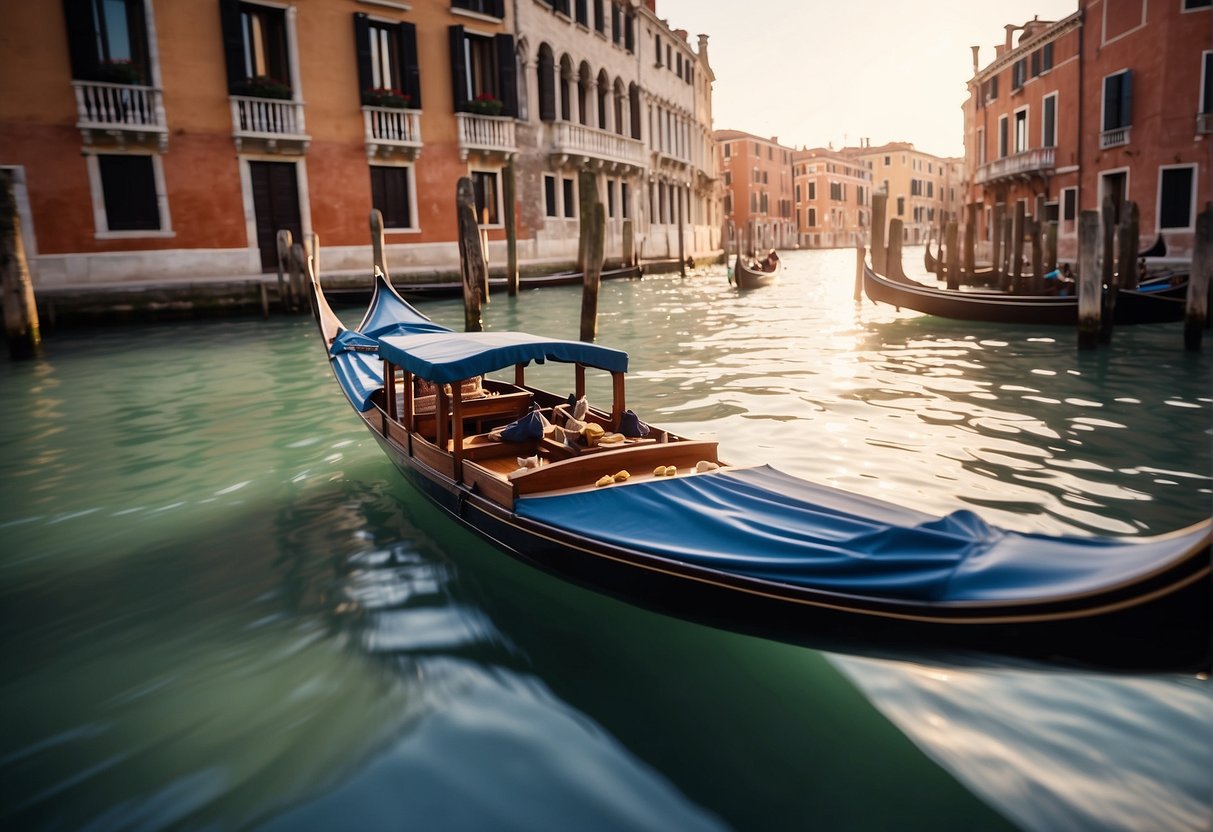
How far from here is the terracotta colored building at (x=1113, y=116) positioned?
1450cm

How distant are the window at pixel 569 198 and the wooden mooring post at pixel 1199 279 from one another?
1404 centimetres

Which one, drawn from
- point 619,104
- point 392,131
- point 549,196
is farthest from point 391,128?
point 619,104

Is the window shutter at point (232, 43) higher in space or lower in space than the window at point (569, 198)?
higher

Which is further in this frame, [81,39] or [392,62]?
[392,62]

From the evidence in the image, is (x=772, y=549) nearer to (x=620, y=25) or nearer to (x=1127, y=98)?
(x=1127, y=98)

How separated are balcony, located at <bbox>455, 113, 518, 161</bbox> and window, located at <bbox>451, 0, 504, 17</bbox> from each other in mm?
2026

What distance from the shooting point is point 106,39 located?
40.3 feet

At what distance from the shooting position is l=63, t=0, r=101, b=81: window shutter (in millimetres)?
11586

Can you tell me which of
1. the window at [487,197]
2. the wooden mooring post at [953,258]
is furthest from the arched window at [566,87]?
the wooden mooring post at [953,258]

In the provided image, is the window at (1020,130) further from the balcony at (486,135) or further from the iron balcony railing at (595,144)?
the balcony at (486,135)

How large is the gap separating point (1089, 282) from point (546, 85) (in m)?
13.6

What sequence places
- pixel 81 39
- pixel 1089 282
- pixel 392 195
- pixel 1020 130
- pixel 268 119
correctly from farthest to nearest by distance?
pixel 1020 130 < pixel 392 195 < pixel 268 119 < pixel 81 39 < pixel 1089 282

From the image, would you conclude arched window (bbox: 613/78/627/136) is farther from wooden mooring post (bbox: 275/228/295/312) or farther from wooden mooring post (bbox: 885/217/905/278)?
wooden mooring post (bbox: 275/228/295/312)

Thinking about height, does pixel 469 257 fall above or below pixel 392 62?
below
